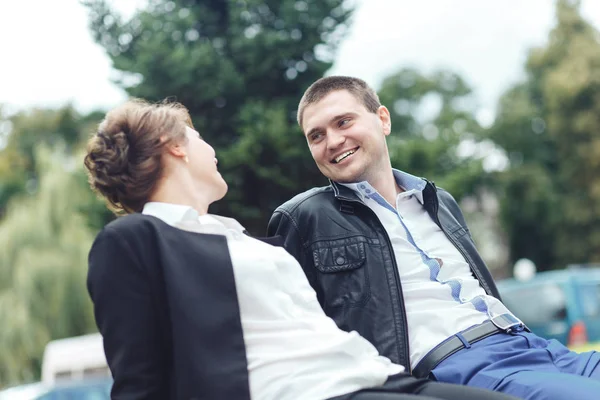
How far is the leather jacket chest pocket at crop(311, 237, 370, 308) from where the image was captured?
100 inches

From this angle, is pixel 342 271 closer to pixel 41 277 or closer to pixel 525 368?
pixel 525 368

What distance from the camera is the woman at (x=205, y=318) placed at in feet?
5.95

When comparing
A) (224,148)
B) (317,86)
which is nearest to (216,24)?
(224,148)

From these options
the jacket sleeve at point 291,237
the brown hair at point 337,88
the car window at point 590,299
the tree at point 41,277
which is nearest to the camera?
the jacket sleeve at point 291,237

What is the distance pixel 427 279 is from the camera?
263 centimetres

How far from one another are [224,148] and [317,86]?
6182 mm

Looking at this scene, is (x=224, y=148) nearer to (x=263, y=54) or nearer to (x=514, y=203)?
(x=263, y=54)

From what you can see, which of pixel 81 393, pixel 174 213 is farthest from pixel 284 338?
pixel 81 393

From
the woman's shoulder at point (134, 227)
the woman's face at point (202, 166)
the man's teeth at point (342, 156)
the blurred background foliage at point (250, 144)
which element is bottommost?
the woman's shoulder at point (134, 227)

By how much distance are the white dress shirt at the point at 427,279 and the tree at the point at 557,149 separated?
2611 cm

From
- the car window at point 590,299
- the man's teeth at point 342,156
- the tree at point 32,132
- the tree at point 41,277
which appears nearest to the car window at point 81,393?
the man's teeth at point 342,156

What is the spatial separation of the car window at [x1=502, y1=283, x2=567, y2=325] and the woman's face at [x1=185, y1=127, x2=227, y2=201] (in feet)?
27.5

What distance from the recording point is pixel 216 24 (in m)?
9.71

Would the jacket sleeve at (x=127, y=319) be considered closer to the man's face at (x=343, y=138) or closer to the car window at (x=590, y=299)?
the man's face at (x=343, y=138)
